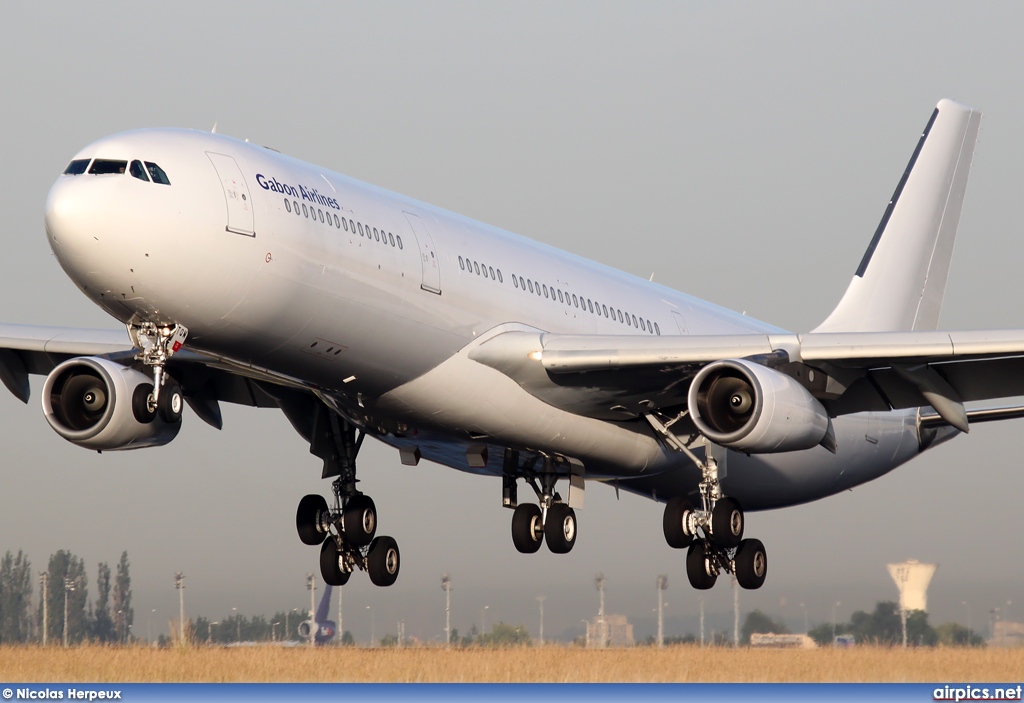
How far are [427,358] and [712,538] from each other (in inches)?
285

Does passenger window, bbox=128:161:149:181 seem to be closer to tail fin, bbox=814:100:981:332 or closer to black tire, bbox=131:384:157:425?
black tire, bbox=131:384:157:425

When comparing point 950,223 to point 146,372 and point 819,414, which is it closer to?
point 819,414

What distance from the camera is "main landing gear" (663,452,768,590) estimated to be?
27.8 metres

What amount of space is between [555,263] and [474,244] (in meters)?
2.87

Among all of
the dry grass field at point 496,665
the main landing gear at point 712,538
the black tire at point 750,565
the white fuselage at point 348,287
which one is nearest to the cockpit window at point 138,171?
the white fuselage at point 348,287

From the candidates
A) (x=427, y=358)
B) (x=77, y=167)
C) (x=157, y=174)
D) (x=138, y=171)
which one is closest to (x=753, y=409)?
(x=427, y=358)

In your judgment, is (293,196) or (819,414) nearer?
(293,196)

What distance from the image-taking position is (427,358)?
24203 mm

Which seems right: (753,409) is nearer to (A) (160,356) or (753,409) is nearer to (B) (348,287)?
(B) (348,287)

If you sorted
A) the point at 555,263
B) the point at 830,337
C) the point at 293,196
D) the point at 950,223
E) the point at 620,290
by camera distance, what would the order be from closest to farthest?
the point at 293,196 < the point at 830,337 < the point at 555,263 < the point at 620,290 < the point at 950,223

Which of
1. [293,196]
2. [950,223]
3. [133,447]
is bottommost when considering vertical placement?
[133,447]

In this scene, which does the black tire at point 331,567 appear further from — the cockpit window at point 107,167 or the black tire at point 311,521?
the cockpit window at point 107,167

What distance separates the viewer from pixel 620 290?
98.3 feet

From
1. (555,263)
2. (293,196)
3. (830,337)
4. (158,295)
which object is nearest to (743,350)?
(830,337)
